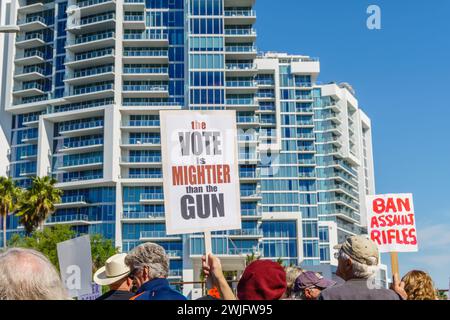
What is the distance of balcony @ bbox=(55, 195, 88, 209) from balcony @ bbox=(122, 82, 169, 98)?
39.7 ft

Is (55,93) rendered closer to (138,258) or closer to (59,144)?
(59,144)

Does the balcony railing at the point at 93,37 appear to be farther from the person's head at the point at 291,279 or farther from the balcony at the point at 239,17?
the person's head at the point at 291,279

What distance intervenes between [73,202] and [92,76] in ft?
45.3

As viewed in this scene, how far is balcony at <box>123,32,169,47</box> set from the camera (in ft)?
→ 239

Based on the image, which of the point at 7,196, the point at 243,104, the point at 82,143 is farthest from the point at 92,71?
the point at 7,196

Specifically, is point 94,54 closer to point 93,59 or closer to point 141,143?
point 93,59

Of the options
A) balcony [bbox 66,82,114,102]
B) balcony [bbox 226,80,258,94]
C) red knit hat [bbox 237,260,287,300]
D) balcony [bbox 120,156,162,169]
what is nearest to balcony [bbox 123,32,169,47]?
balcony [bbox 66,82,114,102]

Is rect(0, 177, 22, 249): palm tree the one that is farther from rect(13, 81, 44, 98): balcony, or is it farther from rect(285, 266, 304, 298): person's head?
rect(285, 266, 304, 298): person's head

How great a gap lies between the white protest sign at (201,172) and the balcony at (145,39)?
68181mm

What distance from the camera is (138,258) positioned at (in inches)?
198

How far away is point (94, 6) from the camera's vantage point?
243ft
